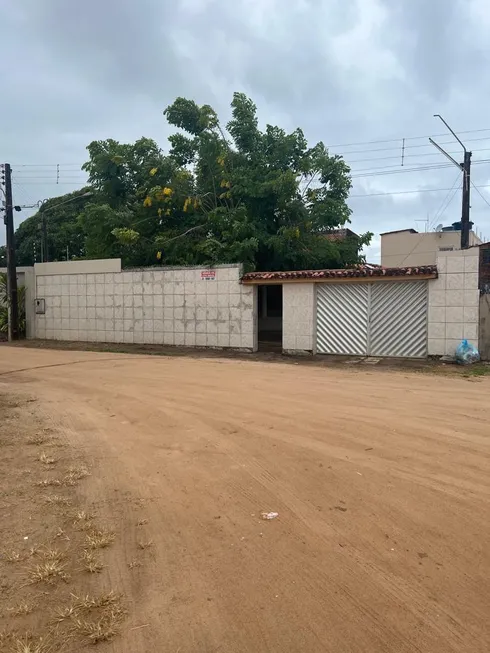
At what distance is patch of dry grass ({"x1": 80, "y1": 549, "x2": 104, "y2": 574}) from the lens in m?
2.87

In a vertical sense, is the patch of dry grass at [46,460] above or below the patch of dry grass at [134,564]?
above

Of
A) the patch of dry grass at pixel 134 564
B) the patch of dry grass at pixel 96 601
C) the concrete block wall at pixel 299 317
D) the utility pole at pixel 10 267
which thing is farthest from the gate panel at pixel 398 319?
the utility pole at pixel 10 267

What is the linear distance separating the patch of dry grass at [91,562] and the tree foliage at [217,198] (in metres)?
12.8

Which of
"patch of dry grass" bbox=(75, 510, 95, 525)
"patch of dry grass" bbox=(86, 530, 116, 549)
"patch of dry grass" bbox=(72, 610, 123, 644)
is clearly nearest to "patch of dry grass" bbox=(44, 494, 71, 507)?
"patch of dry grass" bbox=(75, 510, 95, 525)

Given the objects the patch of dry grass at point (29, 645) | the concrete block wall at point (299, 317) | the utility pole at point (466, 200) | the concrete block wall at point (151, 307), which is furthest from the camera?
the utility pole at point (466, 200)

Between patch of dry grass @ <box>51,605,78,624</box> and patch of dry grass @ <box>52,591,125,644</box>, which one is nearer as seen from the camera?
patch of dry grass @ <box>52,591,125,644</box>

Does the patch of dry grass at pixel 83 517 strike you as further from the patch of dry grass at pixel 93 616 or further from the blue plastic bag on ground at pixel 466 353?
the blue plastic bag on ground at pixel 466 353

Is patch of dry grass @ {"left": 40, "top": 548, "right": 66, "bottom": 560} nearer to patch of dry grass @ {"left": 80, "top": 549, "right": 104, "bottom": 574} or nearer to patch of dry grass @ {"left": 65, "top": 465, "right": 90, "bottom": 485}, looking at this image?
patch of dry grass @ {"left": 80, "top": 549, "right": 104, "bottom": 574}

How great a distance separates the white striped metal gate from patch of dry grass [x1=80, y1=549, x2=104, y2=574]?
434 inches

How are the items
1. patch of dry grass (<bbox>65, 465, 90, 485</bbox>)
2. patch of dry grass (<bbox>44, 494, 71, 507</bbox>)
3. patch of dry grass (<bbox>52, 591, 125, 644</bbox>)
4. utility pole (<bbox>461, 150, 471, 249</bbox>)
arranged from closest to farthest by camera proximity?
1. patch of dry grass (<bbox>52, 591, 125, 644</bbox>)
2. patch of dry grass (<bbox>44, 494, 71, 507</bbox>)
3. patch of dry grass (<bbox>65, 465, 90, 485</bbox>)
4. utility pole (<bbox>461, 150, 471, 249</bbox>)

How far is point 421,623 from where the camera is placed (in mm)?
2414

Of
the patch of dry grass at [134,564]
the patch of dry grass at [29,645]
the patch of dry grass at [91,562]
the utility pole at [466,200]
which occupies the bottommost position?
the patch of dry grass at [29,645]

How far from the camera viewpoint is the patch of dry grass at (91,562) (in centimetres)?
287

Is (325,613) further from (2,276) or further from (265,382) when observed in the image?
→ (2,276)
